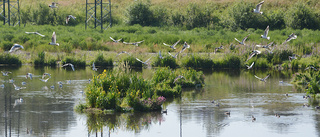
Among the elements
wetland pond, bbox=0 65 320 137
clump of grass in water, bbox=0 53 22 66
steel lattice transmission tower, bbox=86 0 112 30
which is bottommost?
wetland pond, bbox=0 65 320 137

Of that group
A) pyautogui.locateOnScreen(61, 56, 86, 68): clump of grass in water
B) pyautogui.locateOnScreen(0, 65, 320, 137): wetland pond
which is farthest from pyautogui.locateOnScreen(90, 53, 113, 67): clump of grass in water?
pyautogui.locateOnScreen(0, 65, 320, 137): wetland pond

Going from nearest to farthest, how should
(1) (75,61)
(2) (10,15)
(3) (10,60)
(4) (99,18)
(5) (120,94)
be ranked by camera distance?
1. (5) (120,94)
2. (1) (75,61)
3. (3) (10,60)
4. (4) (99,18)
5. (2) (10,15)

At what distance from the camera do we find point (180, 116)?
19.5 m

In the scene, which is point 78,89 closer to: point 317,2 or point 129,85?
point 129,85

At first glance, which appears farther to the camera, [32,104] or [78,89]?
[78,89]

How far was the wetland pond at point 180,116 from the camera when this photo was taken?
55.1 feet

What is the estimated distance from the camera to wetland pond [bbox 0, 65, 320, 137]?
1678cm

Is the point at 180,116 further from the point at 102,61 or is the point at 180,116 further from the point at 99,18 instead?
→ the point at 99,18

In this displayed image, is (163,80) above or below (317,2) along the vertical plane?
below

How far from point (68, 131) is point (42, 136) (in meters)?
1.09

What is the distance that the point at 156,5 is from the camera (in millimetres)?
78625

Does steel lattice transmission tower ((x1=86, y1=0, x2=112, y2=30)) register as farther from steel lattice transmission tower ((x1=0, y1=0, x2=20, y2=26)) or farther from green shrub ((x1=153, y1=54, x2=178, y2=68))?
green shrub ((x1=153, y1=54, x2=178, y2=68))

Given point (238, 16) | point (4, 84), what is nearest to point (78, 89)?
point (4, 84)

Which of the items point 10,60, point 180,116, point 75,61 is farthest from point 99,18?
point 180,116
